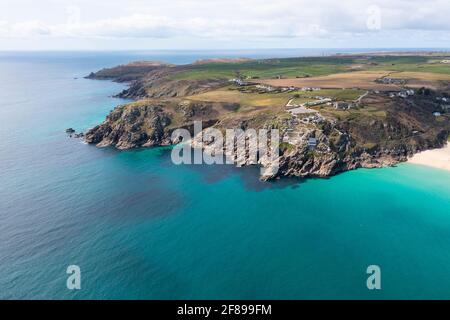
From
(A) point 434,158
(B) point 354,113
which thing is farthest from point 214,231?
(B) point 354,113

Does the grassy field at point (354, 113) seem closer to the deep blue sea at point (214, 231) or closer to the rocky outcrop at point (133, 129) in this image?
the deep blue sea at point (214, 231)

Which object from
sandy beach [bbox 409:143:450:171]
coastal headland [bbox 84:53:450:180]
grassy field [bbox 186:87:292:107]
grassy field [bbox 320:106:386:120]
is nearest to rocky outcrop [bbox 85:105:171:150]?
coastal headland [bbox 84:53:450:180]

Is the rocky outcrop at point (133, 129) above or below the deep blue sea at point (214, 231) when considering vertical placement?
above

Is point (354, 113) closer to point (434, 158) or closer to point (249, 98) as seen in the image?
point (434, 158)

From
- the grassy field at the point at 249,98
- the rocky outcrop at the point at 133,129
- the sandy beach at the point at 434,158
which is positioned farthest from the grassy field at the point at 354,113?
the rocky outcrop at the point at 133,129

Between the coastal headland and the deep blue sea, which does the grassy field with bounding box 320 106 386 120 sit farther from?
the deep blue sea
